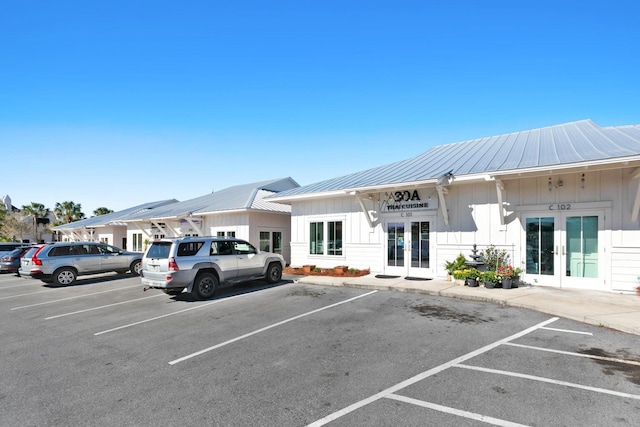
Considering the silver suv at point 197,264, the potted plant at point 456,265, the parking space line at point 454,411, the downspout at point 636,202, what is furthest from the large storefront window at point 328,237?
the parking space line at point 454,411

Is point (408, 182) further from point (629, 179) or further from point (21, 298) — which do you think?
point (21, 298)

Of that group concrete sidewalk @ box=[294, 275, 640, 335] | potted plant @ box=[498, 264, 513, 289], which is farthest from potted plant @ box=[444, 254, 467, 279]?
potted plant @ box=[498, 264, 513, 289]

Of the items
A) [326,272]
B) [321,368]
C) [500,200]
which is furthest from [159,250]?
[500,200]

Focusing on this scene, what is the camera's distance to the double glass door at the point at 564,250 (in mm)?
9956

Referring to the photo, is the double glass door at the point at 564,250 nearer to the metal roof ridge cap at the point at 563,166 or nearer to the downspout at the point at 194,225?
the metal roof ridge cap at the point at 563,166

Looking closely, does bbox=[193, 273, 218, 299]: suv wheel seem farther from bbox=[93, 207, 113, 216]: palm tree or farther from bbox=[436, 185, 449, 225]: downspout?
bbox=[93, 207, 113, 216]: palm tree

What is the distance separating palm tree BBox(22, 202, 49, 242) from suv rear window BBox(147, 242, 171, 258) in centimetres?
6081

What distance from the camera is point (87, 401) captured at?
4250 millimetres

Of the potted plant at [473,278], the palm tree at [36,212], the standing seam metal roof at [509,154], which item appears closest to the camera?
the standing seam metal roof at [509,154]

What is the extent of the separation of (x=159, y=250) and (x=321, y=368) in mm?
7525

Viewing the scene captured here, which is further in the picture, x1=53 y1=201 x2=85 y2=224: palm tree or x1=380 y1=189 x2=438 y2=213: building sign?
x1=53 y1=201 x2=85 y2=224: palm tree

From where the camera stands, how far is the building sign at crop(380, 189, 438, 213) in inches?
508

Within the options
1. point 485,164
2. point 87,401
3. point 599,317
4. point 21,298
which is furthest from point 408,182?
point 21,298

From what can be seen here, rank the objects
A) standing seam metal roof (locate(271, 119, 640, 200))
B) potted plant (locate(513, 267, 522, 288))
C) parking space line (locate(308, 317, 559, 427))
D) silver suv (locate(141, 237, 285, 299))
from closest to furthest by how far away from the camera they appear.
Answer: parking space line (locate(308, 317, 559, 427))
standing seam metal roof (locate(271, 119, 640, 200))
silver suv (locate(141, 237, 285, 299))
potted plant (locate(513, 267, 522, 288))
